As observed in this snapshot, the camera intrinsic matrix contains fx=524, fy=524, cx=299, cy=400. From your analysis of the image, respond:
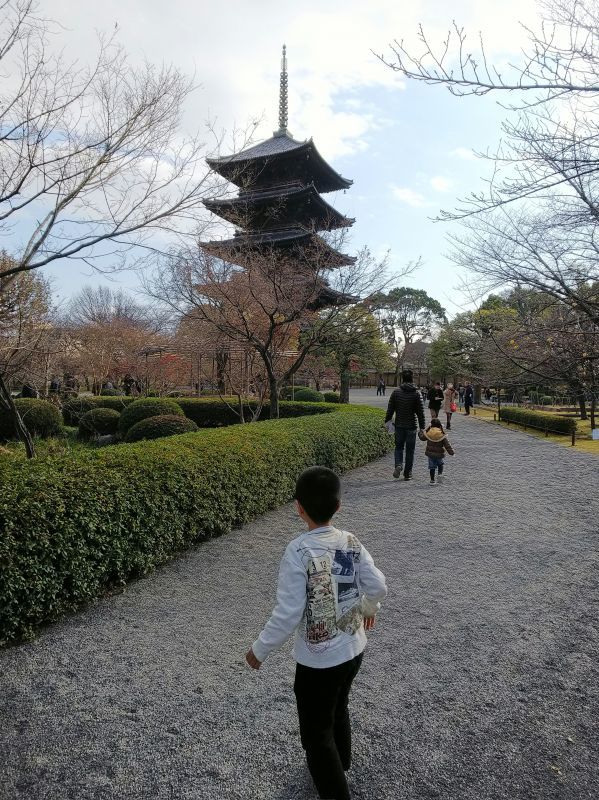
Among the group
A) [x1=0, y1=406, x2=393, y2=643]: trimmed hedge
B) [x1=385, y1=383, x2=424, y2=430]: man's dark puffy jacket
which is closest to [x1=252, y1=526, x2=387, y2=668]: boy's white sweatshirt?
[x1=0, y1=406, x2=393, y2=643]: trimmed hedge

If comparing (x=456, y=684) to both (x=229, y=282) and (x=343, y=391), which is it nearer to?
(x=229, y=282)

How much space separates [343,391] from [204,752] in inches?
1109

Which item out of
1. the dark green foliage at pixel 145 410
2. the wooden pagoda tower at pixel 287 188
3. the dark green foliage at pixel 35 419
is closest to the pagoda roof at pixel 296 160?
the wooden pagoda tower at pixel 287 188

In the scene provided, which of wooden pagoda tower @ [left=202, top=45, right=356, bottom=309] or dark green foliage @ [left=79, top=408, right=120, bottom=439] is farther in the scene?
wooden pagoda tower @ [left=202, top=45, right=356, bottom=309]

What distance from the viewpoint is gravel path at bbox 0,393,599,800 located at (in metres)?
2.17

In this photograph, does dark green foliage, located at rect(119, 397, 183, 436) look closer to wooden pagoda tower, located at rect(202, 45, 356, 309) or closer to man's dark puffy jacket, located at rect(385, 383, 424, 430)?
wooden pagoda tower, located at rect(202, 45, 356, 309)

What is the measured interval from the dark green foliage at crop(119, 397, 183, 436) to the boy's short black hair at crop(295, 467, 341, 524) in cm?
1359

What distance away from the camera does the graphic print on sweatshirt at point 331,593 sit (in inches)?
75.7

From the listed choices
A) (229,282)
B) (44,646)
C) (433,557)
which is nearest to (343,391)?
(229,282)

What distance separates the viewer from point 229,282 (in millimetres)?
11078

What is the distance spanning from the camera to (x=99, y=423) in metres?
16.9

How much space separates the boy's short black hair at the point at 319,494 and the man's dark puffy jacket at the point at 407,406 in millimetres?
6424

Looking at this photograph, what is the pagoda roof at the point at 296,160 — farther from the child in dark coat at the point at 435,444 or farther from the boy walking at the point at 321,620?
the boy walking at the point at 321,620

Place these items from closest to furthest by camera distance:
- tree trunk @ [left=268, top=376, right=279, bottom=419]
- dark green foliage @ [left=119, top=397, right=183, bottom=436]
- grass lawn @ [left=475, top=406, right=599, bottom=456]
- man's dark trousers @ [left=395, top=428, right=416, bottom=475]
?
man's dark trousers @ [left=395, top=428, right=416, bottom=475]
tree trunk @ [left=268, top=376, right=279, bottom=419]
grass lawn @ [left=475, top=406, right=599, bottom=456]
dark green foliage @ [left=119, top=397, right=183, bottom=436]
